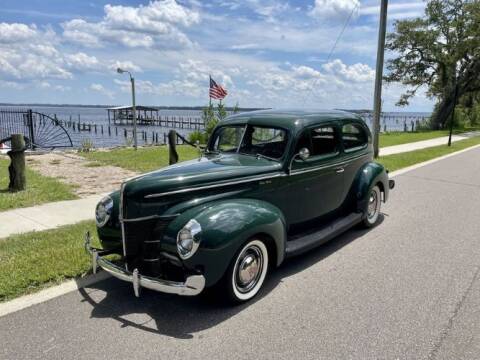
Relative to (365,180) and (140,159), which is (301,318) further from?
(140,159)

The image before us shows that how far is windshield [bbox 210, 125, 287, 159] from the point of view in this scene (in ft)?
15.6

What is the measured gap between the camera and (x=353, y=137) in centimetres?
602

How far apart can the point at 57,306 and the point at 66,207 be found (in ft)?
11.8

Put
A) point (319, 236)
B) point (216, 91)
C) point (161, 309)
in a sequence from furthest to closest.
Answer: point (216, 91)
point (319, 236)
point (161, 309)

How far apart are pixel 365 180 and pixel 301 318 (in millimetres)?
2913

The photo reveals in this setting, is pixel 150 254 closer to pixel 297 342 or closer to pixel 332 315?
pixel 297 342

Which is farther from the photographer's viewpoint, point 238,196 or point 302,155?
point 302,155

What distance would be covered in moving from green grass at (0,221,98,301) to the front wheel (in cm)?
176

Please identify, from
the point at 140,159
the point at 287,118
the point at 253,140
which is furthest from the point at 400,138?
the point at 253,140

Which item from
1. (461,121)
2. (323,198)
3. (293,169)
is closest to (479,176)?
(323,198)

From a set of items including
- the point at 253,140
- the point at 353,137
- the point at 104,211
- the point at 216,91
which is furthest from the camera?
the point at 216,91

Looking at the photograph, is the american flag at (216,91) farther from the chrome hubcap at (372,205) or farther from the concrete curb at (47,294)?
the concrete curb at (47,294)

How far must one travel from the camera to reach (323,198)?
201 inches

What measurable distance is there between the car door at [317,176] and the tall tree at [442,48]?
1291 inches
